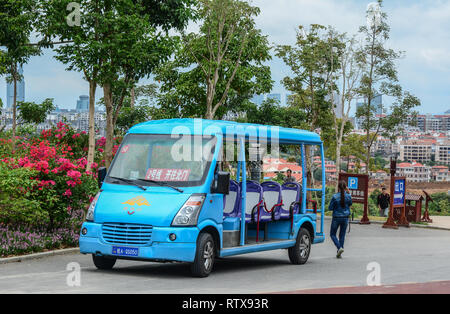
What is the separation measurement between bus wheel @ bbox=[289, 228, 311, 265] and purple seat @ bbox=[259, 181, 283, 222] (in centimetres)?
92

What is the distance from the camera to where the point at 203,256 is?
39.5 feet

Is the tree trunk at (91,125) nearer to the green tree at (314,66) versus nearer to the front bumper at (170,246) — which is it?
the front bumper at (170,246)

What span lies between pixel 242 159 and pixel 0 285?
16.3ft

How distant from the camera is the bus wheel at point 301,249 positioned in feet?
51.0

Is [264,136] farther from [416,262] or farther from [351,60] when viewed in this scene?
[351,60]

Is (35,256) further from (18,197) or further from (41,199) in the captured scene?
(41,199)

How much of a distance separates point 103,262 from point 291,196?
476cm

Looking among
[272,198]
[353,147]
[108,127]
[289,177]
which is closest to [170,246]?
[272,198]

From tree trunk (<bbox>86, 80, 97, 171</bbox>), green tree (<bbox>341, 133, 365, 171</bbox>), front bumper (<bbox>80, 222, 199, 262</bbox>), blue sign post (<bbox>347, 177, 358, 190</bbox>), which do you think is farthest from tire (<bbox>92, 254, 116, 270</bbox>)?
green tree (<bbox>341, 133, 365, 171</bbox>)

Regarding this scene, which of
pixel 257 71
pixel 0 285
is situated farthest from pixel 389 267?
pixel 257 71

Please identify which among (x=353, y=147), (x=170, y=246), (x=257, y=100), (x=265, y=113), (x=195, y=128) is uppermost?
(x=257, y=100)

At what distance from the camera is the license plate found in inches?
461

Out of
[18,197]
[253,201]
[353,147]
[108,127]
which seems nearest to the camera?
[253,201]

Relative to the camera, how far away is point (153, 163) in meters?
12.7
